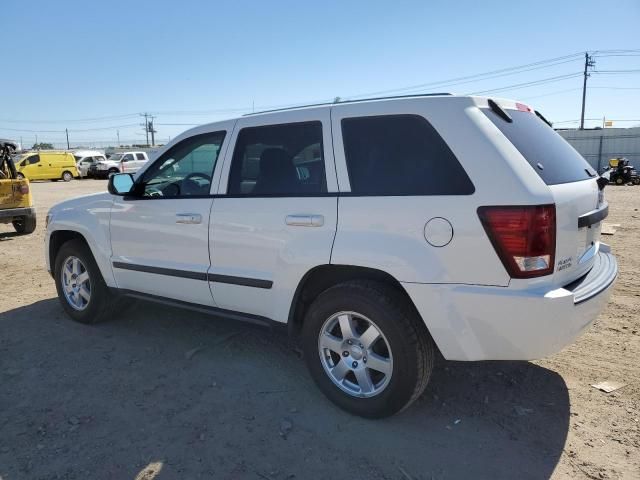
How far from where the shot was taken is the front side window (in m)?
3.77

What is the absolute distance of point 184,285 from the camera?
388cm

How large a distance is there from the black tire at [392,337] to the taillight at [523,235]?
0.65m

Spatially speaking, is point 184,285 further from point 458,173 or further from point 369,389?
point 458,173

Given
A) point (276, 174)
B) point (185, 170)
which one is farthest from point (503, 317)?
point (185, 170)

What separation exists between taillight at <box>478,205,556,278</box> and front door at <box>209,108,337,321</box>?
95 centimetres

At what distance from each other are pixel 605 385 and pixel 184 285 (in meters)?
3.15

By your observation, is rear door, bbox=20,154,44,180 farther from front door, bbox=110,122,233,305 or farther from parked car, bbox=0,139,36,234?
front door, bbox=110,122,233,305

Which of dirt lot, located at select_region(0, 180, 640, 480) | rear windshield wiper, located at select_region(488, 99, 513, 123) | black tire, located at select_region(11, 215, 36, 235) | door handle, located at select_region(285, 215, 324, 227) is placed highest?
rear windshield wiper, located at select_region(488, 99, 513, 123)

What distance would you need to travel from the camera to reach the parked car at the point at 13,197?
32.9 ft

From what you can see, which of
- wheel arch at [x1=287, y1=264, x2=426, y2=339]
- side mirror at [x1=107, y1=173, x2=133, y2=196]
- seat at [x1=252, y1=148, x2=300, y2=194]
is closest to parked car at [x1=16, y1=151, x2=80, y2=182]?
side mirror at [x1=107, y1=173, x2=133, y2=196]

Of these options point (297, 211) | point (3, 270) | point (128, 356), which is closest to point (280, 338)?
point (128, 356)

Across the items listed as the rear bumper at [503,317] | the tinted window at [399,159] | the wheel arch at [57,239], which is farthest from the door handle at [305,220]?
the wheel arch at [57,239]

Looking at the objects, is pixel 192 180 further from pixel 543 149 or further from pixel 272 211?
pixel 543 149

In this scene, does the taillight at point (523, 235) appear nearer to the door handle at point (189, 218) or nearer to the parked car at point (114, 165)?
the door handle at point (189, 218)
